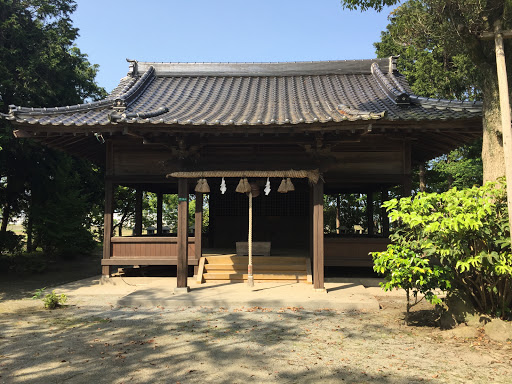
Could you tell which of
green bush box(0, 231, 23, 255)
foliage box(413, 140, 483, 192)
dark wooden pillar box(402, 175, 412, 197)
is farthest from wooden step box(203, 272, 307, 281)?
green bush box(0, 231, 23, 255)

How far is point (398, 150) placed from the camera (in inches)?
385

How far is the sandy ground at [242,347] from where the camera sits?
13.5 ft

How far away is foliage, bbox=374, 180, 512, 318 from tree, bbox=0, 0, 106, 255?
481 inches

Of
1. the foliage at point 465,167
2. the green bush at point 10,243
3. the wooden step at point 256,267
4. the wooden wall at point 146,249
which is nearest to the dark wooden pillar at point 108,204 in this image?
the wooden wall at point 146,249

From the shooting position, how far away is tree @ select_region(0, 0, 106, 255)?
1304 centimetres

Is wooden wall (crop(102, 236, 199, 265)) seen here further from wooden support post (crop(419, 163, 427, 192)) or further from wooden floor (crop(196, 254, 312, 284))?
wooden support post (crop(419, 163, 427, 192))

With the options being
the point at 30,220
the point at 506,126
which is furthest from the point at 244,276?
the point at 30,220

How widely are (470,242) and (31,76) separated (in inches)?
586

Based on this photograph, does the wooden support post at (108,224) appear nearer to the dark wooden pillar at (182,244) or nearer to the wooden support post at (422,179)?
the dark wooden pillar at (182,244)

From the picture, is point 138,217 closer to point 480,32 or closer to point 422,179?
point 480,32

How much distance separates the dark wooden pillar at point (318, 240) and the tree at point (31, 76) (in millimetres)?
9919

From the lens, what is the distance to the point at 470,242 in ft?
18.0

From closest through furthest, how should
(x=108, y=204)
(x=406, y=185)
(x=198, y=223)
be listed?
(x=198, y=223) → (x=406, y=185) → (x=108, y=204)

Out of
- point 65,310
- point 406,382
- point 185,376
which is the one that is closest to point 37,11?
point 65,310
